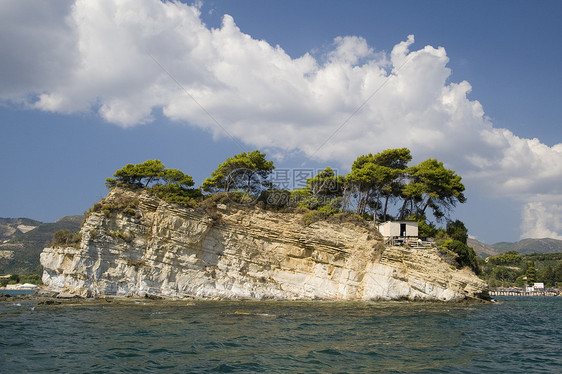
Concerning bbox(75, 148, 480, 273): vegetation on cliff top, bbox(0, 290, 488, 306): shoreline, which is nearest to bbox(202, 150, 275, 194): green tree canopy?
bbox(75, 148, 480, 273): vegetation on cliff top

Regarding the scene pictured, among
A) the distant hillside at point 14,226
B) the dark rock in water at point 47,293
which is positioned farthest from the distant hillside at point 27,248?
the dark rock in water at point 47,293

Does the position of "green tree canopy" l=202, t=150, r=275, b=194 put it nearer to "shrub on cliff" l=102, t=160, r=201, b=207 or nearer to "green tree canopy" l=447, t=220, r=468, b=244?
"shrub on cliff" l=102, t=160, r=201, b=207

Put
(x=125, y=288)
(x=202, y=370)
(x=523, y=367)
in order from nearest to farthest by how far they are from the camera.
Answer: (x=202, y=370) < (x=523, y=367) < (x=125, y=288)

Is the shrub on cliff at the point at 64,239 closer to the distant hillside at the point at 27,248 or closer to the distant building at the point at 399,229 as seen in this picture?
the distant building at the point at 399,229

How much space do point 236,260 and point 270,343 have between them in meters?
18.4

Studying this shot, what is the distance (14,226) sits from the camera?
180 meters

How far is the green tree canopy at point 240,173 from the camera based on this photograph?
35062 millimetres

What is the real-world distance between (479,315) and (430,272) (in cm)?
796

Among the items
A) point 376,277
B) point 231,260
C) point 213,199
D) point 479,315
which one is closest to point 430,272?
point 376,277

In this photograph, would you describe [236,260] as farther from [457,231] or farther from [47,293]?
[457,231]

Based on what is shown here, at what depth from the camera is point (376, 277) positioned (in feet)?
94.2

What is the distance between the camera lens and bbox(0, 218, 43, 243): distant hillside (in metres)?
167

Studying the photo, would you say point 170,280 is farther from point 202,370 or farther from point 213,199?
point 202,370

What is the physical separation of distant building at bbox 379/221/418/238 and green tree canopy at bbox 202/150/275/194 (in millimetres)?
12057
